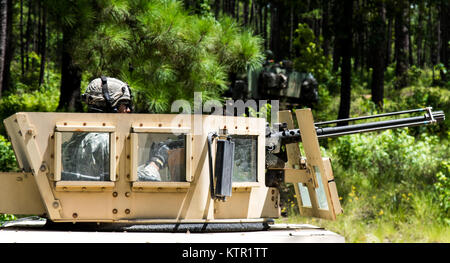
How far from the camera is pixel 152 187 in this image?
5.04 metres

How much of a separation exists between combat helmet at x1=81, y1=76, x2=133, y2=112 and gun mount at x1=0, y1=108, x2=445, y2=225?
42 cm

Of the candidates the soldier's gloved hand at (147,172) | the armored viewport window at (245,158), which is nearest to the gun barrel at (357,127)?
the armored viewport window at (245,158)

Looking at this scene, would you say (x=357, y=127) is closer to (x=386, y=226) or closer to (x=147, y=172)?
(x=147, y=172)

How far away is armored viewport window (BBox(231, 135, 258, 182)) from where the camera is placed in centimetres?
529

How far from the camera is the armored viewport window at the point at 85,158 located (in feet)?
16.3

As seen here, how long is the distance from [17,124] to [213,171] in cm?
162

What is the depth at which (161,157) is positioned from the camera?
505 centimetres

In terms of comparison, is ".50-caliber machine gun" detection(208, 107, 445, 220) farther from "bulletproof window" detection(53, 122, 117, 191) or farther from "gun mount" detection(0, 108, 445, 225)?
"bulletproof window" detection(53, 122, 117, 191)

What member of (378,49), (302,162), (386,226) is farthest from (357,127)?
(378,49)

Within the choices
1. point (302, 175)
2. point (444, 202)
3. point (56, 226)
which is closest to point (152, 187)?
point (56, 226)

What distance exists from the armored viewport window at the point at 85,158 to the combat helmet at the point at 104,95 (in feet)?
1.59

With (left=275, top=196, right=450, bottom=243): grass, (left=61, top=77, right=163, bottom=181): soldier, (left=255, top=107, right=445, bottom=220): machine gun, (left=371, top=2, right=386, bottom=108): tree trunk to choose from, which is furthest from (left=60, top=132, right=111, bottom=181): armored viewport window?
(left=371, top=2, right=386, bottom=108): tree trunk

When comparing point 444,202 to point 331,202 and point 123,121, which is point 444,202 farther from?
point 123,121

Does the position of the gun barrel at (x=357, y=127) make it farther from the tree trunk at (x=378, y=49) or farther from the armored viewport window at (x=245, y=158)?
the tree trunk at (x=378, y=49)
